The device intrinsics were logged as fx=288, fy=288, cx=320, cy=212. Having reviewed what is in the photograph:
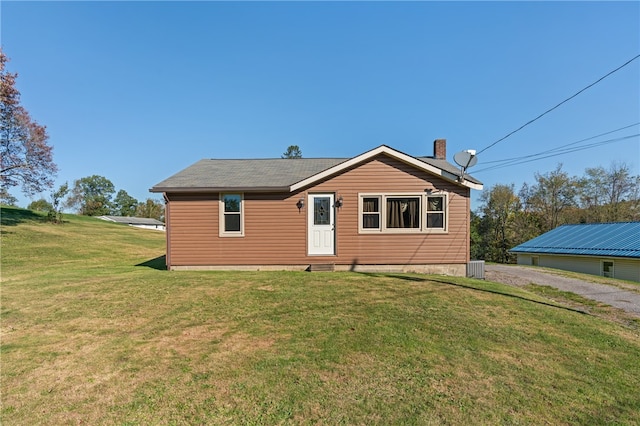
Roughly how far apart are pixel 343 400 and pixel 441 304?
13.0ft

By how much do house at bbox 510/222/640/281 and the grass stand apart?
17.8m

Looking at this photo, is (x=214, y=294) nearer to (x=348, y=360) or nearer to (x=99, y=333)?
(x=99, y=333)

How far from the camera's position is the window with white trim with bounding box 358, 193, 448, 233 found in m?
10.2

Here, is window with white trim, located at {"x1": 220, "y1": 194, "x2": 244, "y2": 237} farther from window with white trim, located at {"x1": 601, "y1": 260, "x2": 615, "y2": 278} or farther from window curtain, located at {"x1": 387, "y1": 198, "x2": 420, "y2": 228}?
window with white trim, located at {"x1": 601, "y1": 260, "x2": 615, "y2": 278}

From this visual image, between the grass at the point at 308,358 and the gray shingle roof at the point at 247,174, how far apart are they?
3.92 metres

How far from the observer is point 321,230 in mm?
10375

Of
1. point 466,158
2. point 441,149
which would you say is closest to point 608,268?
point 441,149

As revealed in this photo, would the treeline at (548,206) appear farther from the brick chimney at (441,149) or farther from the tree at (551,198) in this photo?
the brick chimney at (441,149)

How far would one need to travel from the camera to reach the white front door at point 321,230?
34.0 feet

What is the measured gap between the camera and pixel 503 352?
420cm

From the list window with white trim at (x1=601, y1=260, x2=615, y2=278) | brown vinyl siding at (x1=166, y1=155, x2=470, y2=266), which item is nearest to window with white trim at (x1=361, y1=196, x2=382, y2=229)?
brown vinyl siding at (x1=166, y1=155, x2=470, y2=266)

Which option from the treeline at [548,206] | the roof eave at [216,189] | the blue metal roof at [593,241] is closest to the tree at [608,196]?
the treeline at [548,206]

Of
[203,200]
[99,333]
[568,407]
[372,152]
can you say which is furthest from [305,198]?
[568,407]

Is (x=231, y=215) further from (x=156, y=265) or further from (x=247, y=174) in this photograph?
(x=156, y=265)
